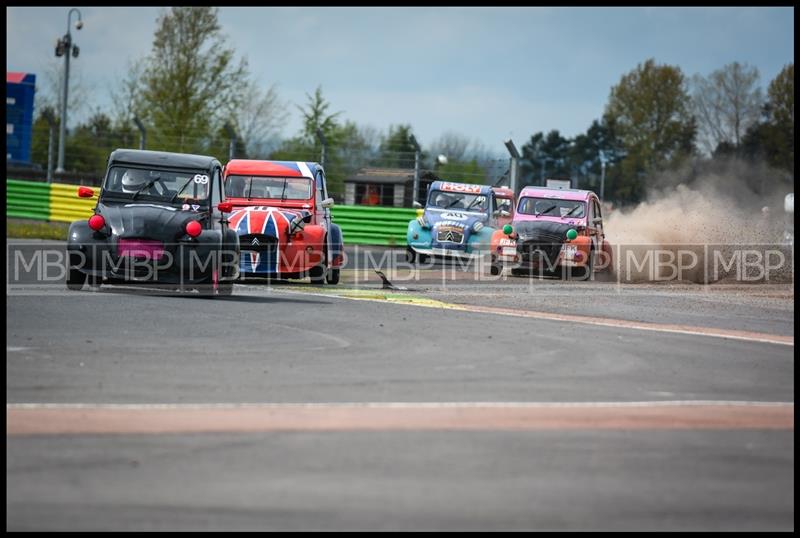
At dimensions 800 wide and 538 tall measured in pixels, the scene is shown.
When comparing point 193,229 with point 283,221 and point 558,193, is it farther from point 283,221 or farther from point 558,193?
point 558,193

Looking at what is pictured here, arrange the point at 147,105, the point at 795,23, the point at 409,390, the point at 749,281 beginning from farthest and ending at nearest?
the point at 147,105 → the point at 749,281 → the point at 795,23 → the point at 409,390

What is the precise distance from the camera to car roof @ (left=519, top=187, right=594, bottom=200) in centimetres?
2242

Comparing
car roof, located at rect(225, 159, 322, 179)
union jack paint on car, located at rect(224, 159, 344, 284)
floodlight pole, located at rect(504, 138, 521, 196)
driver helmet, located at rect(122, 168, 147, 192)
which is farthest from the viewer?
floodlight pole, located at rect(504, 138, 521, 196)

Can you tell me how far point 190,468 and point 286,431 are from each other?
3.03 ft

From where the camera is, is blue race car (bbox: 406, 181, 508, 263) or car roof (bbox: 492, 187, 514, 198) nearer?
A: blue race car (bbox: 406, 181, 508, 263)

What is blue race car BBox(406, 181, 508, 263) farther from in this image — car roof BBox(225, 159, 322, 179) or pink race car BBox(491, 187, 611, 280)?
car roof BBox(225, 159, 322, 179)

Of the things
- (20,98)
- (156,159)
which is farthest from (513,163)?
(20,98)

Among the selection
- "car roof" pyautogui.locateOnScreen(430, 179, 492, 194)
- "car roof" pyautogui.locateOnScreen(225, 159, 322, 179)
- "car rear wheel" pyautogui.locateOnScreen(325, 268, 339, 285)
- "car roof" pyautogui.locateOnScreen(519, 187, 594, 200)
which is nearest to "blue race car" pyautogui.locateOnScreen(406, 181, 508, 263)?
"car roof" pyautogui.locateOnScreen(430, 179, 492, 194)

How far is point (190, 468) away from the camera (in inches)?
204

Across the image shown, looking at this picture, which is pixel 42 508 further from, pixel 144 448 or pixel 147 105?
pixel 147 105

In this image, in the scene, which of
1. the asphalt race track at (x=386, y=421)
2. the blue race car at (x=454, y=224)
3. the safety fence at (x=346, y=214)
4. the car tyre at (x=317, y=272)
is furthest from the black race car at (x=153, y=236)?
the safety fence at (x=346, y=214)

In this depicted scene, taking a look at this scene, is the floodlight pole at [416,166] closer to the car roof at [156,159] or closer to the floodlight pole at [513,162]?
the floodlight pole at [513,162]

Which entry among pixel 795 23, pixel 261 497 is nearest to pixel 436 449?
pixel 261 497

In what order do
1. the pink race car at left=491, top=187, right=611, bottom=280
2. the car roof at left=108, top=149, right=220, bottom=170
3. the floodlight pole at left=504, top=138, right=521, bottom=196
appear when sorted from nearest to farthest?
the car roof at left=108, top=149, right=220, bottom=170 → the pink race car at left=491, top=187, right=611, bottom=280 → the floodlight pole at left=504, top=138, right=521, bottom=196
